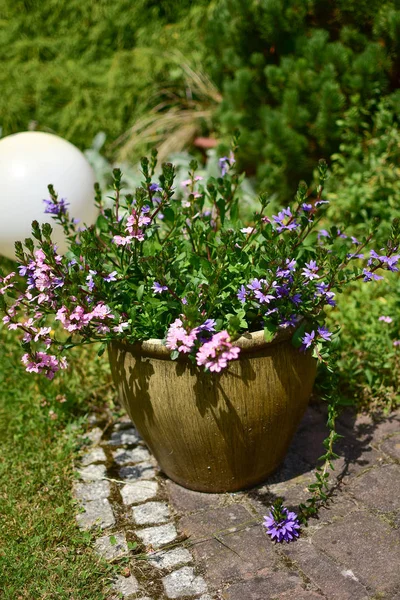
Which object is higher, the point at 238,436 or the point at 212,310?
the point at 212,310

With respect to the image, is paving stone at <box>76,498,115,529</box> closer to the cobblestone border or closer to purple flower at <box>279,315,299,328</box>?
the cobblestone border

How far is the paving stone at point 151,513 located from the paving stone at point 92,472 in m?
0.27

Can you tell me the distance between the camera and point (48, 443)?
297 centimetres

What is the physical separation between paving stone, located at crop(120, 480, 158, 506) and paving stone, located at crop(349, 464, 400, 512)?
782mm

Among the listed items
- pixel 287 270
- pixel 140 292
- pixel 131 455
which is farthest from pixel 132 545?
pixel 287 270

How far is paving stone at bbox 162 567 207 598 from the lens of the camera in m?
2.17

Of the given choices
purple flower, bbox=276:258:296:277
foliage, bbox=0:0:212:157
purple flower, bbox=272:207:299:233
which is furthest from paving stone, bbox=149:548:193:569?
foliage, bbox=0:0:212:157

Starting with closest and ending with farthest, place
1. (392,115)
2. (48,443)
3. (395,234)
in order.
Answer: (395,234)
(48,443)
(392,115)

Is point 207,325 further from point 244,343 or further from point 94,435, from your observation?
point 94,435

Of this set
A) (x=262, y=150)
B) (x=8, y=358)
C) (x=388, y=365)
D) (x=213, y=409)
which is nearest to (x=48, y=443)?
(x=8, y=358)

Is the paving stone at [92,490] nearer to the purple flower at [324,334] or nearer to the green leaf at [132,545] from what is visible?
the green leaf at [132,545]

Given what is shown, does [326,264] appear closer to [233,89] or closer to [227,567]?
[227,567]

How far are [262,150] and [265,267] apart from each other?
252cm

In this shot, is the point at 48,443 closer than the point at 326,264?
No
